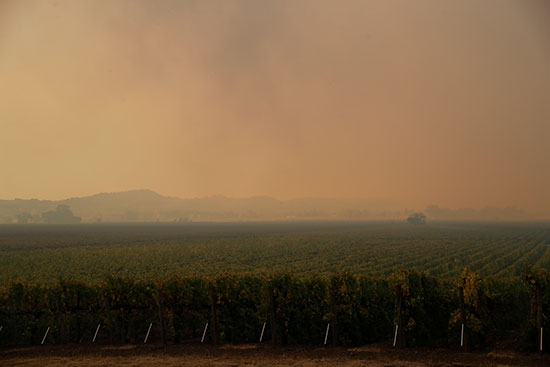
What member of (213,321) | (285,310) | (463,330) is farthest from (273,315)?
(463,330)

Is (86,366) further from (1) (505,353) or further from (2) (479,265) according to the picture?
(2) (479,265)

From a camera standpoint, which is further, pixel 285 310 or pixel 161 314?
pixel 161 314

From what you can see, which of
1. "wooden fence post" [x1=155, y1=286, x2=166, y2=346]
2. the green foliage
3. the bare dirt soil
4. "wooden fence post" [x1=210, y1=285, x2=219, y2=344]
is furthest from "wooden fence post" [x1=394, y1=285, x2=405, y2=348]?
"wooden fence post" [x1=155, y1=286, x2=166, y2=346]

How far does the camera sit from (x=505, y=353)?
1430 centimetres

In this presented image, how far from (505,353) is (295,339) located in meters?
7.89

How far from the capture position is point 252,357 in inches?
582

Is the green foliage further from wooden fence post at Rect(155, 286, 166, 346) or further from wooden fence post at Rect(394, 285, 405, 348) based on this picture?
wooden fence post at Rect(394, 285, 405, 348)

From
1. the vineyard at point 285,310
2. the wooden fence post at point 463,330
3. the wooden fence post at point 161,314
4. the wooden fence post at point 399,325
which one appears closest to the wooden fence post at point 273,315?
the vineyard at point 285,310

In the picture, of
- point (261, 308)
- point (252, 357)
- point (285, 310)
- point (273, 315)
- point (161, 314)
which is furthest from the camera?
point (161, 314)

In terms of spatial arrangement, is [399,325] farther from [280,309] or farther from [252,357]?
[252,357]

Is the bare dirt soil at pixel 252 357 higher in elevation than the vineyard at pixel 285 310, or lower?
lower

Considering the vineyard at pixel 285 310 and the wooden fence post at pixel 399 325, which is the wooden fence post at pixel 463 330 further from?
the wooden fence post at pixel 399 325

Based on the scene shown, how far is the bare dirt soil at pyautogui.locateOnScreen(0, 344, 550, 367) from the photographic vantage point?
1364cm

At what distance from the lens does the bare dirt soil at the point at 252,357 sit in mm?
13641
